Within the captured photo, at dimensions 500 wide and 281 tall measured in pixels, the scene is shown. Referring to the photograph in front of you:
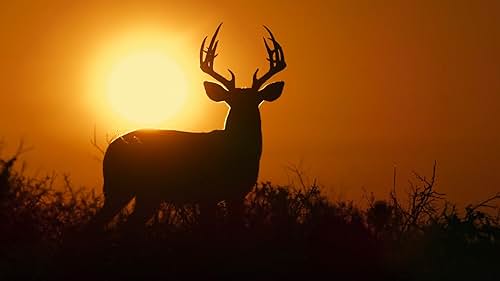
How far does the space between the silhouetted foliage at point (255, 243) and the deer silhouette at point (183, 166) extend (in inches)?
31.2

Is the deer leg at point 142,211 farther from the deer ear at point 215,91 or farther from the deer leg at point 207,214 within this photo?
the deer ear at point 215,91

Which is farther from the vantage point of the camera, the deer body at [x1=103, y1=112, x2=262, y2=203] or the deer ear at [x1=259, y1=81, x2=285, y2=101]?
the deer ear at [x1=259, y1=81, x2=285, y2=101]

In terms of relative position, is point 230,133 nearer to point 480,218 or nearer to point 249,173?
point 249,173

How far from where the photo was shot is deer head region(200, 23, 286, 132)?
12.8 metres

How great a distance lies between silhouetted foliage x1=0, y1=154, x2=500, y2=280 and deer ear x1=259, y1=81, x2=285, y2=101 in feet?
8.27

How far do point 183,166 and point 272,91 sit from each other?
1.95 meters

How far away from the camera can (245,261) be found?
870cm

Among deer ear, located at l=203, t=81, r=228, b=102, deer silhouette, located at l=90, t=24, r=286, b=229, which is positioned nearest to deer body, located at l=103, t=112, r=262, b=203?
deer silhouette, located at l=90, t=24, r=286, b=229

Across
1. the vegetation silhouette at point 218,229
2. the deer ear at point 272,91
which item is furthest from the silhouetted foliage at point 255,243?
the deer ear at point 272,91

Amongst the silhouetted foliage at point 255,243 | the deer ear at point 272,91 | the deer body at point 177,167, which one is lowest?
the silhouetted foliage at point 255,243

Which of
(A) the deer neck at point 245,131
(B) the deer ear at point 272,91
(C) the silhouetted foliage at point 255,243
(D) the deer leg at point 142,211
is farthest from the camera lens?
(B) the deer ear at point 272,91

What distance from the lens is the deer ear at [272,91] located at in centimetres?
1317

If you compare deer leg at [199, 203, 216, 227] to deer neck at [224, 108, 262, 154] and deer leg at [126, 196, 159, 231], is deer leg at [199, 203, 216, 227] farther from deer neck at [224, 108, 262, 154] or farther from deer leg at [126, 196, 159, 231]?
deer neck at [224, 108, 262, 154]

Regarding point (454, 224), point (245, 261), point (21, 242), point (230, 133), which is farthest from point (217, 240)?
point (230, 133)
